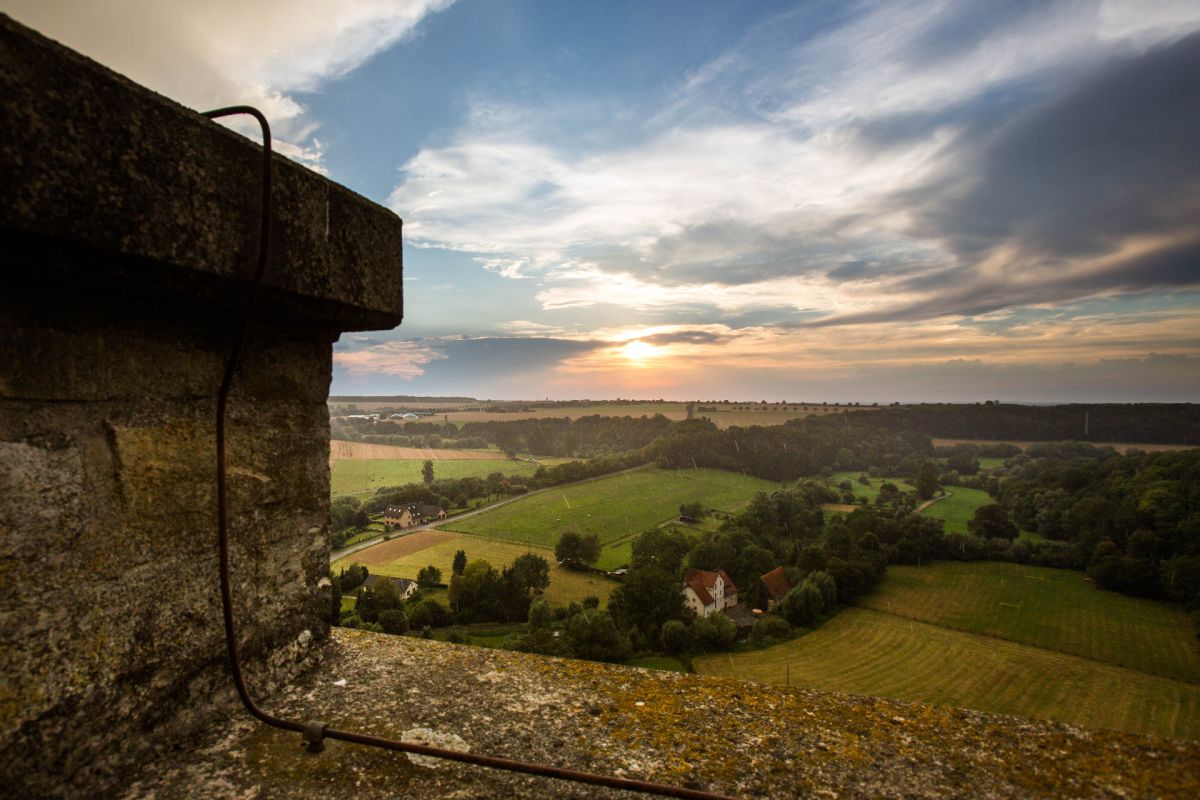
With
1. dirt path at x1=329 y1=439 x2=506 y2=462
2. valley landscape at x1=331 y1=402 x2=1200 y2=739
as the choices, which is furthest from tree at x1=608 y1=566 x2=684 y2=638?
dirt path at x1=329 y1=439 x2=506 y2=462

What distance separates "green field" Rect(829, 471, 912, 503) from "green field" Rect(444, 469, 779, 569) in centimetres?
1399

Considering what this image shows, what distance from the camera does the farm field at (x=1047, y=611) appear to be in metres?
38.6

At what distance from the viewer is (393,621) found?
33.0 metres

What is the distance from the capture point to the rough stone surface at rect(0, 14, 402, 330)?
3.73 ft

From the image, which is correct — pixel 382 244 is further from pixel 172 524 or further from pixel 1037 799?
pixel 1037 799

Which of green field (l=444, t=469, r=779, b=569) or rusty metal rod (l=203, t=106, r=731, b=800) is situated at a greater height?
rusty metal rod (l=203, t=106, r=731, b=800)

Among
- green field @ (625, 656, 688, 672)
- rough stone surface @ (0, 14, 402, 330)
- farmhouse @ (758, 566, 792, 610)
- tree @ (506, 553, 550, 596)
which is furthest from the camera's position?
farmhouse @ (758, 566, 792, 610)

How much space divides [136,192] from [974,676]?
145 ft

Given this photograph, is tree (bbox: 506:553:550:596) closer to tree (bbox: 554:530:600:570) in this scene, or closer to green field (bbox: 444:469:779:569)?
tree (bbox: 554:530:600:570)

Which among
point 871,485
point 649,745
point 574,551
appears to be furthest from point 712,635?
point 871,485

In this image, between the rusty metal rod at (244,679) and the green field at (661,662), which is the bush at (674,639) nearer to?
the green field at (661,662)

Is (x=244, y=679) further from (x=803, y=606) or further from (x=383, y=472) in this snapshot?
(x=383, y=472)

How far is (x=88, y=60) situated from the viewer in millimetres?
1234

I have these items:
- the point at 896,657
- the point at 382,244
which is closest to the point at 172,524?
the point at 382,244
